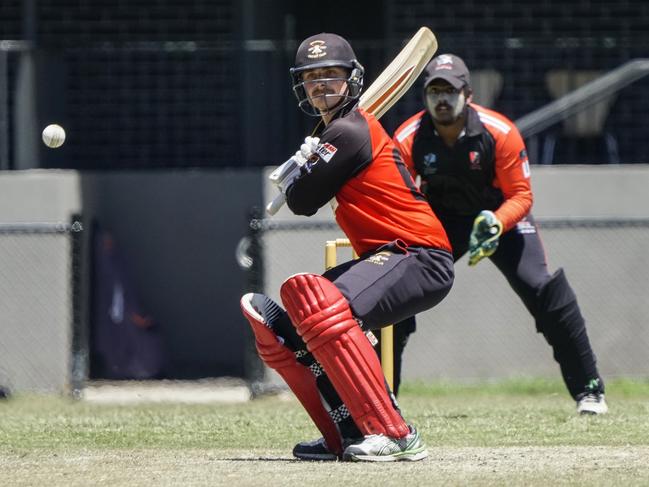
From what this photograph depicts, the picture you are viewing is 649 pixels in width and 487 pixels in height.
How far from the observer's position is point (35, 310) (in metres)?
Answer: 11.6

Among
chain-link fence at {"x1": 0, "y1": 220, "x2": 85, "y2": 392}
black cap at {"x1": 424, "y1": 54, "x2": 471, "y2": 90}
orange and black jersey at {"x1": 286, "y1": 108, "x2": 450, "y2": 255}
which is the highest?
black cap at {"x1": 424, "y1": 54, "x2": 471, "y2": 90}

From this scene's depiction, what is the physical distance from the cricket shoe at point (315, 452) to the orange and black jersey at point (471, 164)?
233cm

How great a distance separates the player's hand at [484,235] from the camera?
25.9ft

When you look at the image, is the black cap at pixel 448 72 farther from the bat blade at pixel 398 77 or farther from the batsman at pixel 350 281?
the batsman at pixel 350 281

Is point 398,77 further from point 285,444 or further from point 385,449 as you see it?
point 385,449

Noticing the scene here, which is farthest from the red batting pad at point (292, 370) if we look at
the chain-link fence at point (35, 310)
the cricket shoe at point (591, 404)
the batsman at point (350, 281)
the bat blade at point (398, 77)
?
the chain-link fence at point (35, 310)

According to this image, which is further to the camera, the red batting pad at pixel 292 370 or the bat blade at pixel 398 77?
the bat blade at pixel 398 77

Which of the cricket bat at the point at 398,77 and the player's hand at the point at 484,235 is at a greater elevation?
the cricket bat at the point at 398,77

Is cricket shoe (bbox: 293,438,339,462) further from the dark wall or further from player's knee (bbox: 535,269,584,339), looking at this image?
the dark wall

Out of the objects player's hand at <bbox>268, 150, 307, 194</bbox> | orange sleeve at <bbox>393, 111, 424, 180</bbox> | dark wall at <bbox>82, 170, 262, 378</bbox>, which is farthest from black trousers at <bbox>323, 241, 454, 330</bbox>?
dark wall at <bbox>82, 170, 262, 378</bbox>

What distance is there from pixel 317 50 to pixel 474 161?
86.2 inches

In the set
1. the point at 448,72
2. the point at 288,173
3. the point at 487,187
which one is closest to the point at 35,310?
the point at 487,187

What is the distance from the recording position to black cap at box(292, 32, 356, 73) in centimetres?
633

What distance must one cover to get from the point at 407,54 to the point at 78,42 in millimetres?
5864
